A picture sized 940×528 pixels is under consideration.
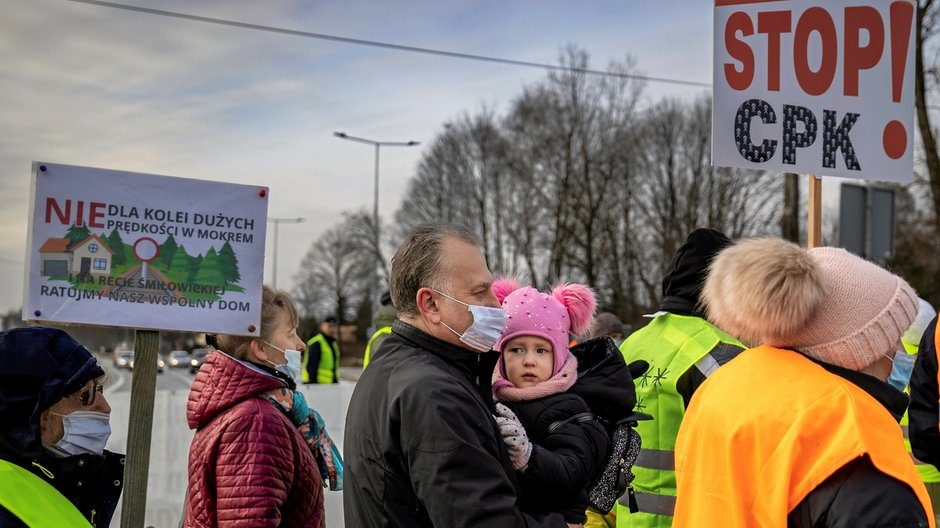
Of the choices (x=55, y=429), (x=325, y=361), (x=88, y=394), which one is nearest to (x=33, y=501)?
(x=55, y=429)

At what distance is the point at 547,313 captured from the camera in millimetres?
3332

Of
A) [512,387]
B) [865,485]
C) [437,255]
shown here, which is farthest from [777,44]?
[865,485]

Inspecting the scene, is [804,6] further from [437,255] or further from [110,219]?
[110,219]

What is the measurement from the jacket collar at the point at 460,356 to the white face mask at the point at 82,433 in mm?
1122

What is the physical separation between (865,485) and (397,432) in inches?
42.6

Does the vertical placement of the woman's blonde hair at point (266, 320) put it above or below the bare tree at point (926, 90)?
below

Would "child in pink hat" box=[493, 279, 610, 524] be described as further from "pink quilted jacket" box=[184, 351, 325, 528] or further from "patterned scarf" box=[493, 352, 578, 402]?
"pink quilted jacket" box=[184, 351, 325, 528]

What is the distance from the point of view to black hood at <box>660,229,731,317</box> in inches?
167

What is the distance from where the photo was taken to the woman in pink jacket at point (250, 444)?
3.45m

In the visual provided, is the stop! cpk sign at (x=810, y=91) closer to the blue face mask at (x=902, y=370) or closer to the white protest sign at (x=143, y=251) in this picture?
the blue face mask at (x=902, y=370)

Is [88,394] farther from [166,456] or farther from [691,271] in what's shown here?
[166,456]

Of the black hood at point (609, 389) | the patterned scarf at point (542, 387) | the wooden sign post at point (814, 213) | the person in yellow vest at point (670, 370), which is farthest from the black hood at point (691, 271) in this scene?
the patterned scarf at point (542, 387)

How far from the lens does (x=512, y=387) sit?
318cm

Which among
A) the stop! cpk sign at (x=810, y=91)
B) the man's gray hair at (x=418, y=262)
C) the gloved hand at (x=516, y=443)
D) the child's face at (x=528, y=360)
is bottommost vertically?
the gloved hand at (x=516, y=443)
